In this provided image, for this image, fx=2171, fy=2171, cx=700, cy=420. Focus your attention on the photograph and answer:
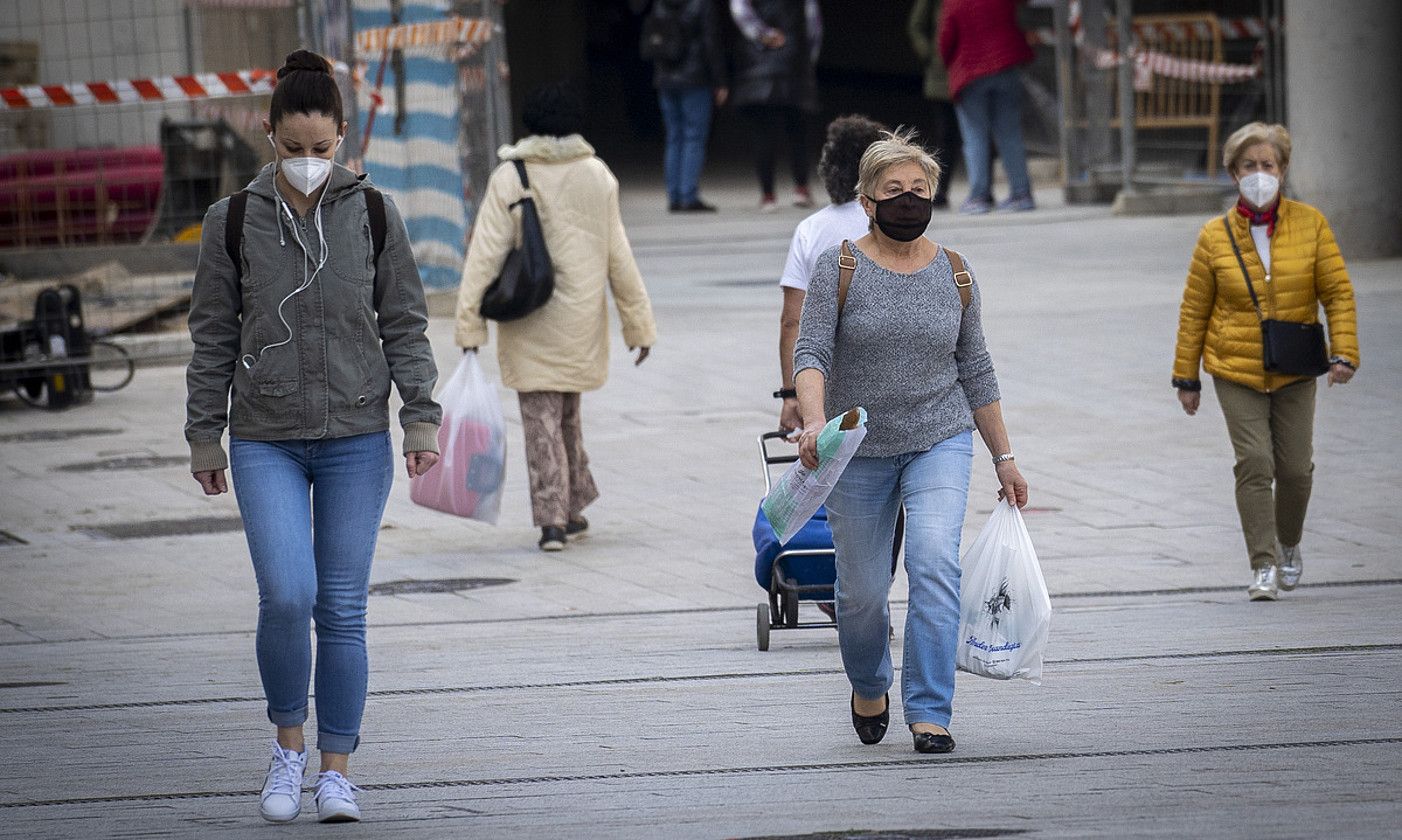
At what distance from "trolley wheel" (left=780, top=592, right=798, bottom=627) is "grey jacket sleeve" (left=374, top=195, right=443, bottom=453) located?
1.89 meters

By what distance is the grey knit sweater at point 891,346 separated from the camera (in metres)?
5.32

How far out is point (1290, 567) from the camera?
24.8 feet

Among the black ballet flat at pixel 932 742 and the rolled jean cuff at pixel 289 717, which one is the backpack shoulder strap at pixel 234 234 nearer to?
the rolled jean cuff at pixel 289 717

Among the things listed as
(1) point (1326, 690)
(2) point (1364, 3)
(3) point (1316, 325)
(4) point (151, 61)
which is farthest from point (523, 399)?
(2) point (1364, 3)

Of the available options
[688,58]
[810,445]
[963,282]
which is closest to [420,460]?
[810,445]

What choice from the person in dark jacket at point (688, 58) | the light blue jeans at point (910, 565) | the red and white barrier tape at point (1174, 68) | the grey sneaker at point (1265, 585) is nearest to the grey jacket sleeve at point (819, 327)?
the light blue jeans at point (910, 565)

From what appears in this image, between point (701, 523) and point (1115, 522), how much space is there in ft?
5.48

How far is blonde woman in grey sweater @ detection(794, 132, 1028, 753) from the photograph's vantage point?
17.4ft

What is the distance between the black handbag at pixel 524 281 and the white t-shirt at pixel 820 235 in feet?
5.79

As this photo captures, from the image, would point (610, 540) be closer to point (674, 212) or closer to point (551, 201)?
point (551, 201)

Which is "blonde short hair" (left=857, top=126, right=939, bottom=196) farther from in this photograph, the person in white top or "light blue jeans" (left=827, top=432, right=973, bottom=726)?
the person in white top

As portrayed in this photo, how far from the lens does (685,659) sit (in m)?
6.74

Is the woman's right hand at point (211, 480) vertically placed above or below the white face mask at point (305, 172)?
below

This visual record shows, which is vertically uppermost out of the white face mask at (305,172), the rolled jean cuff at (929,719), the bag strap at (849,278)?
the white face mask at (305,172)
